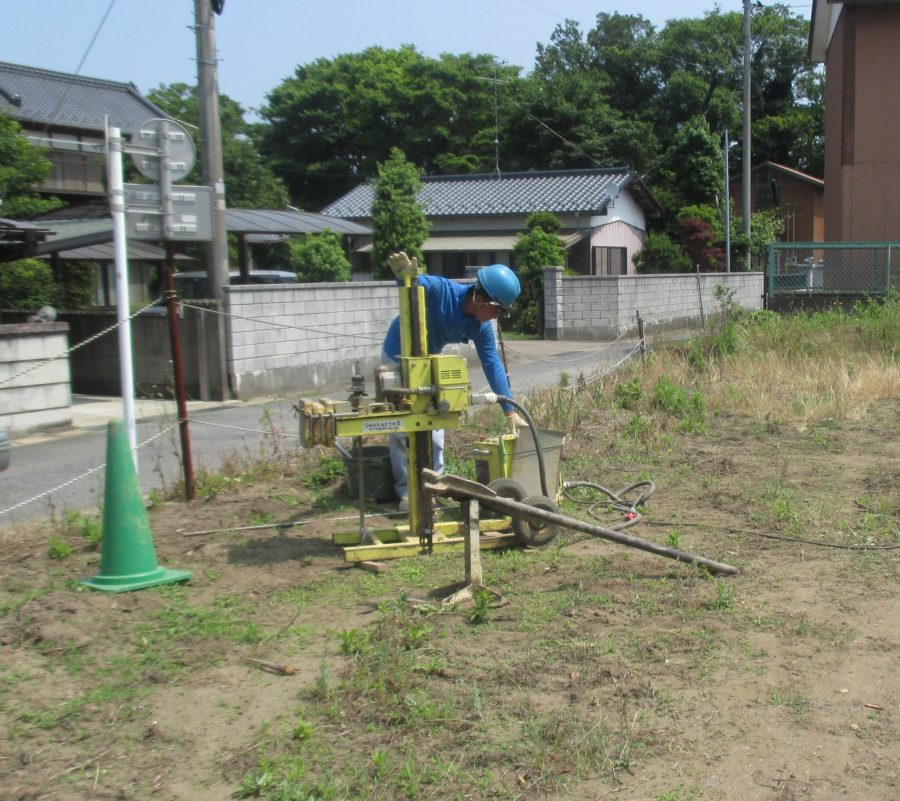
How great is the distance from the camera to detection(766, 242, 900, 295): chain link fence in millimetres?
18984

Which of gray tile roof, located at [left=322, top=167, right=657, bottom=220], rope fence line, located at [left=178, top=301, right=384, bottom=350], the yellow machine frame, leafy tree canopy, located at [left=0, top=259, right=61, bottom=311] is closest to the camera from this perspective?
the yellow machine frame

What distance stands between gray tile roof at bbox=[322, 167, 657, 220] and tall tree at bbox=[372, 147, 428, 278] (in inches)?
110

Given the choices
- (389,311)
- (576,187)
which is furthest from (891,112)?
(389,311)

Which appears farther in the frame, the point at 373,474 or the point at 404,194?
the point at 404,194

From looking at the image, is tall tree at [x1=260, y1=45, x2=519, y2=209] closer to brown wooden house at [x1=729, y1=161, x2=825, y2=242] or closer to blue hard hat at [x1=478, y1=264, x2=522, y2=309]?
brown wooden house at [x1=729, y1=161, x2=825, y2=242]

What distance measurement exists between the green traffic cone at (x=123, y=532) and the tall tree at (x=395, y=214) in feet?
75.4

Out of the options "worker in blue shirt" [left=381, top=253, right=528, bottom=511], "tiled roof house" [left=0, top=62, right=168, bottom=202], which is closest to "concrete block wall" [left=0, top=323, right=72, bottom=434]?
"worker in blue shirt" [left=381, top=253, right=528, bottom=511]

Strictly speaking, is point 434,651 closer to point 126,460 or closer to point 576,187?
point 126,460

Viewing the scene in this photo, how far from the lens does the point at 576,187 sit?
110 feet

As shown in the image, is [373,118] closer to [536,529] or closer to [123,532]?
[536,529]

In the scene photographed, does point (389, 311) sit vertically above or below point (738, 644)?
above

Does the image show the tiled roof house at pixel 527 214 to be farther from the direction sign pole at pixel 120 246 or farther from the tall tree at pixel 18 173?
the direction sign pole at pixel 120 246

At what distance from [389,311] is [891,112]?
14.4 meters

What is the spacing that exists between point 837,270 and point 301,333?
11637mm
